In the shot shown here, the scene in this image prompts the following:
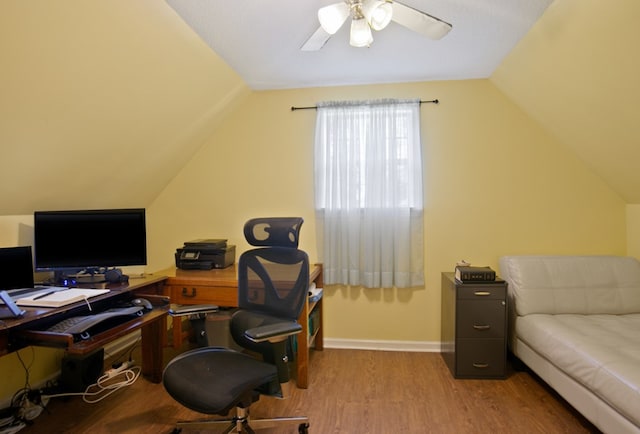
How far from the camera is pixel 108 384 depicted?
247cm

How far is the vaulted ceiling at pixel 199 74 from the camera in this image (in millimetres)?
1647

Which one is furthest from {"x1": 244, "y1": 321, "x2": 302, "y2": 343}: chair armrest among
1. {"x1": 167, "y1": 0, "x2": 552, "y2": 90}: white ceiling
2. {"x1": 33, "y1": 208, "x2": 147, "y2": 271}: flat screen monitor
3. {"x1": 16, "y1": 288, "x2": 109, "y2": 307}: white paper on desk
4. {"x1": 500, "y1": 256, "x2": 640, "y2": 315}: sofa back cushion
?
{"x1": 500, "y1": 256, "x2": 640, "y2": 315}: sofa back cushion

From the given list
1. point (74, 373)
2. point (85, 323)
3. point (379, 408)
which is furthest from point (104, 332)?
point (379, 408)

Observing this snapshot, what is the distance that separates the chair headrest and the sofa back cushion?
1.86 meters

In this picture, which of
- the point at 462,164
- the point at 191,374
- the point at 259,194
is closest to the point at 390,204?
the point at 462,164

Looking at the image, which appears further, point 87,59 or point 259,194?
point 259,194

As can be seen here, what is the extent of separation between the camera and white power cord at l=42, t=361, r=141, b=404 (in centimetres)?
230

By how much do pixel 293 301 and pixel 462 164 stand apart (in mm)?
2008

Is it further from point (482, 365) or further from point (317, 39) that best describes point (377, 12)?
point (482, 365)

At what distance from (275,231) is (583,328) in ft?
6.88

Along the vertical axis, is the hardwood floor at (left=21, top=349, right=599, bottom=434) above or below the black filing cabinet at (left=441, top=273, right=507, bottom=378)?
below

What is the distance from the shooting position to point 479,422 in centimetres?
204

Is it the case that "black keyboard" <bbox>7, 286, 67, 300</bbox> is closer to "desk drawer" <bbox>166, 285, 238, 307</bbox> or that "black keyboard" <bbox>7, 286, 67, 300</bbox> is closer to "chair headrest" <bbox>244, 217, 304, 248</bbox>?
"desk drawer" <bbox>166, 285, 238, 307</bbox>

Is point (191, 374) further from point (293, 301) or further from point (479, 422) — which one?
point (479, 422)
